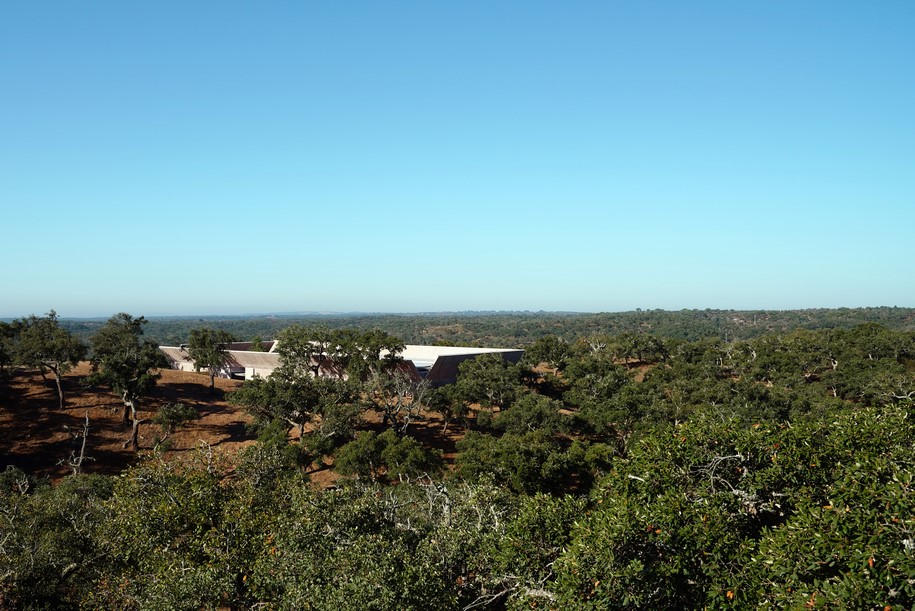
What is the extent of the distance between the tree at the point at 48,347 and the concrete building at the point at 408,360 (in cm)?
1307

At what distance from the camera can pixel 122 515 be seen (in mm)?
13805

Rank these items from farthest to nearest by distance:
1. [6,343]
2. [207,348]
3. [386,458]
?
[207,348] → [6,343] → [386,458]

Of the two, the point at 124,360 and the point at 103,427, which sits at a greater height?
the point at 124,360

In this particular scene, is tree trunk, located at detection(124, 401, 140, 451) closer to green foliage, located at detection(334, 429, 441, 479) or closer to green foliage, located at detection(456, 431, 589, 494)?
green foliage, located at detection(334, 429, 441, 479)

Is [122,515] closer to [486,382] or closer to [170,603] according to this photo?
[170,603]

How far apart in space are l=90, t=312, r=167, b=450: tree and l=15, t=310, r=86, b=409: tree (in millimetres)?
2362

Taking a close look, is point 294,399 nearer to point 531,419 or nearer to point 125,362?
point 125,362

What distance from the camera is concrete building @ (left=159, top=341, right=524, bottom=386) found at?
185ft

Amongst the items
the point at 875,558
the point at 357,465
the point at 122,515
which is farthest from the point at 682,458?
the point at 357,465

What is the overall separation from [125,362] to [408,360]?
2670cm

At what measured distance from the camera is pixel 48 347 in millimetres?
37062

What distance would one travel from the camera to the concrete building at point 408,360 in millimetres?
56250

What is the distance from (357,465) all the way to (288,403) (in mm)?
8939

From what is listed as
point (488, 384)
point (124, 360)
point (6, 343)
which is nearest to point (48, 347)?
point (6, 343)
